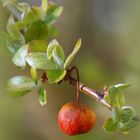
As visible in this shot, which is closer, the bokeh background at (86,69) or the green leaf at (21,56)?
the green leaf at (21,56)

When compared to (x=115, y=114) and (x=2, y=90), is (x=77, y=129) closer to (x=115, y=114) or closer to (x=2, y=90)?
(x=115, y=114)

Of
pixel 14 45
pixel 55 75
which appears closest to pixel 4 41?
pixel 14 45

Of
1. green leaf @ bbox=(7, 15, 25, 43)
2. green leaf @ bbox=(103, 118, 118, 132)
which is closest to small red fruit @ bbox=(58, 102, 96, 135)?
green leaf @ bbox=(103, 118, 118, 132)

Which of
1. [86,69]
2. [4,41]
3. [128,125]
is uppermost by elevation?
[4,41]

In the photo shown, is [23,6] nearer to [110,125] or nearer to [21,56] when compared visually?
[21,56]

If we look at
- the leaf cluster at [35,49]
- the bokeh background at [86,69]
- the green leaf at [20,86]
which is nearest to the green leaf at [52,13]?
the leaf cluster at [35,49]

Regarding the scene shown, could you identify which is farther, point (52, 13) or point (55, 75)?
point (52, 13)

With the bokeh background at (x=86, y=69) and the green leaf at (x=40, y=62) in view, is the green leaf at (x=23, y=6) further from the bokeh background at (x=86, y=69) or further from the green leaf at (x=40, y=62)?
the bokeh background at (x=86, y=69)

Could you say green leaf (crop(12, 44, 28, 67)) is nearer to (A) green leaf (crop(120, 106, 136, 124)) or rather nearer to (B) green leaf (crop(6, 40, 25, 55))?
(B) green leaf (crop(6, 40, 25, 55))
